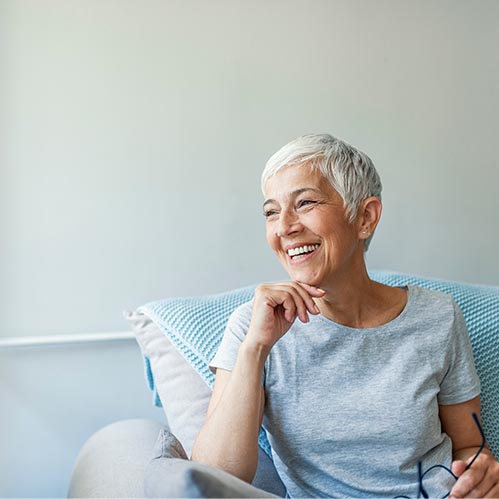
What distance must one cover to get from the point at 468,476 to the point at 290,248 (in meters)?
0.52

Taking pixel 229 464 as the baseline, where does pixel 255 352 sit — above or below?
above

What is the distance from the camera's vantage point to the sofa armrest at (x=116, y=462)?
3.81 ft

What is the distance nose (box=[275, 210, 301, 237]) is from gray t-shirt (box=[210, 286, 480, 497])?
17 cm

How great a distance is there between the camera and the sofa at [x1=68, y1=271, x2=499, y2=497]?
1336 millimetres

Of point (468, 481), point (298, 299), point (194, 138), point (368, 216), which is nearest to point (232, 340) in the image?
point (298, 299)

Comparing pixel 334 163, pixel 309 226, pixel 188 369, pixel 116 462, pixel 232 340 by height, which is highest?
pixel 334 163

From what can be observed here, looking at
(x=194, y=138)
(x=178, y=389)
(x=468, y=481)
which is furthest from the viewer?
(x=194, y=138)

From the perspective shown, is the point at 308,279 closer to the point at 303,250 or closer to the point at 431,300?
the point at 303,250

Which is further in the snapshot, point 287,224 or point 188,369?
point 188,369

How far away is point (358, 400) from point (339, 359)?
0.09 m

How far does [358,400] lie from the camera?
1228mm

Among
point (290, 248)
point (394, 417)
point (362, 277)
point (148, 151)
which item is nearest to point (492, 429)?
point (394, 417)

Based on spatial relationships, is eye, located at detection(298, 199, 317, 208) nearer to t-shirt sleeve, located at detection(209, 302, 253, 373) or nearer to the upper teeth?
the upper teeth

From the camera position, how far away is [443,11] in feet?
6.54
